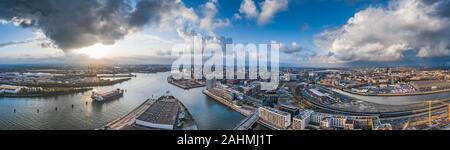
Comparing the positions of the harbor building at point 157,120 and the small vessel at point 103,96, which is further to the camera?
the small vessel at point 103,96

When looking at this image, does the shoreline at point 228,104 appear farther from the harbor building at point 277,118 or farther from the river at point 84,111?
the harbor building at point 277,118


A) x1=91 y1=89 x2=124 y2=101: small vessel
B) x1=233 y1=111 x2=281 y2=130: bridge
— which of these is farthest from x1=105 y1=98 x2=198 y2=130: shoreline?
x1=91 y1=89 x2=124 y2=101: small vessel

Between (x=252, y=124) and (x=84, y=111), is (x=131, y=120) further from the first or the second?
(x=252, y=124)

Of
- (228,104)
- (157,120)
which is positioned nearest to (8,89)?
(157,120)

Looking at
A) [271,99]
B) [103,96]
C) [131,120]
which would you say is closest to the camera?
[131,120]

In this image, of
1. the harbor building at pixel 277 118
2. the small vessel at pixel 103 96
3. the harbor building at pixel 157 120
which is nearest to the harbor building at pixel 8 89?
the small vessel at pixel 103 96

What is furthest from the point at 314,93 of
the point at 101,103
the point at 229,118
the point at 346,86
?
the point at 101,103

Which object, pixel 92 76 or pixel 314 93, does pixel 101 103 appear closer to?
pixel 92 76
